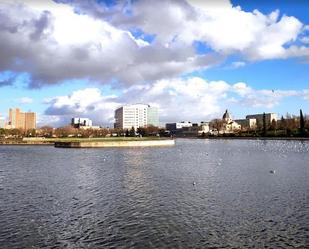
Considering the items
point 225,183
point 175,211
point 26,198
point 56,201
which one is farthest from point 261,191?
point 26,198

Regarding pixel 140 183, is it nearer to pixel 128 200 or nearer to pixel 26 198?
pixel 128 200

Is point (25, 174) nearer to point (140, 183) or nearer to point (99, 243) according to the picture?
point (140, 183)

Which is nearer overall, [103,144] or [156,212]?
[156,212]

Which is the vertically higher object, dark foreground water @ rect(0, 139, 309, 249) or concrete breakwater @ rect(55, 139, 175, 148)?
concrete breakwater @ rect(55, 139, 175, 148)

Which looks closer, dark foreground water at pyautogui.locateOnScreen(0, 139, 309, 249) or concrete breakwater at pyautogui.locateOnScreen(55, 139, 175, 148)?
dark foreground water at pyautogui.locateOnScreen(0, 139, 309, 249)

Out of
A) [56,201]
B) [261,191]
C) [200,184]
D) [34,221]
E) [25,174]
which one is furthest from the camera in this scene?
[25,174]

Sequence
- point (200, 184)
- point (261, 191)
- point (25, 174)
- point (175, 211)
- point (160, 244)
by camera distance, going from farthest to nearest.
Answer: point (25, 174)
point (200, 184)
point (261, 191)
point (175, 211)
point (160, 244)

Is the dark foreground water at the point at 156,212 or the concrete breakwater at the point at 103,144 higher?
the concrete breakwater at the point at 103,144

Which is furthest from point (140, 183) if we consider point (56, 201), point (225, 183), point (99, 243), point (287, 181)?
point (99, 243)

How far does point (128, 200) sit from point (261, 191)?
9.14 metres

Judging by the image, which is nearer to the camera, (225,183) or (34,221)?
(34,221)

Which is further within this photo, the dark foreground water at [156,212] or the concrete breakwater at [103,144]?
the concrete breakwater at [103,144]

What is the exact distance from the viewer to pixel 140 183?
98.6 feet

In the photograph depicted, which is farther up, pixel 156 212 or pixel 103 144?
pixel 103 144
